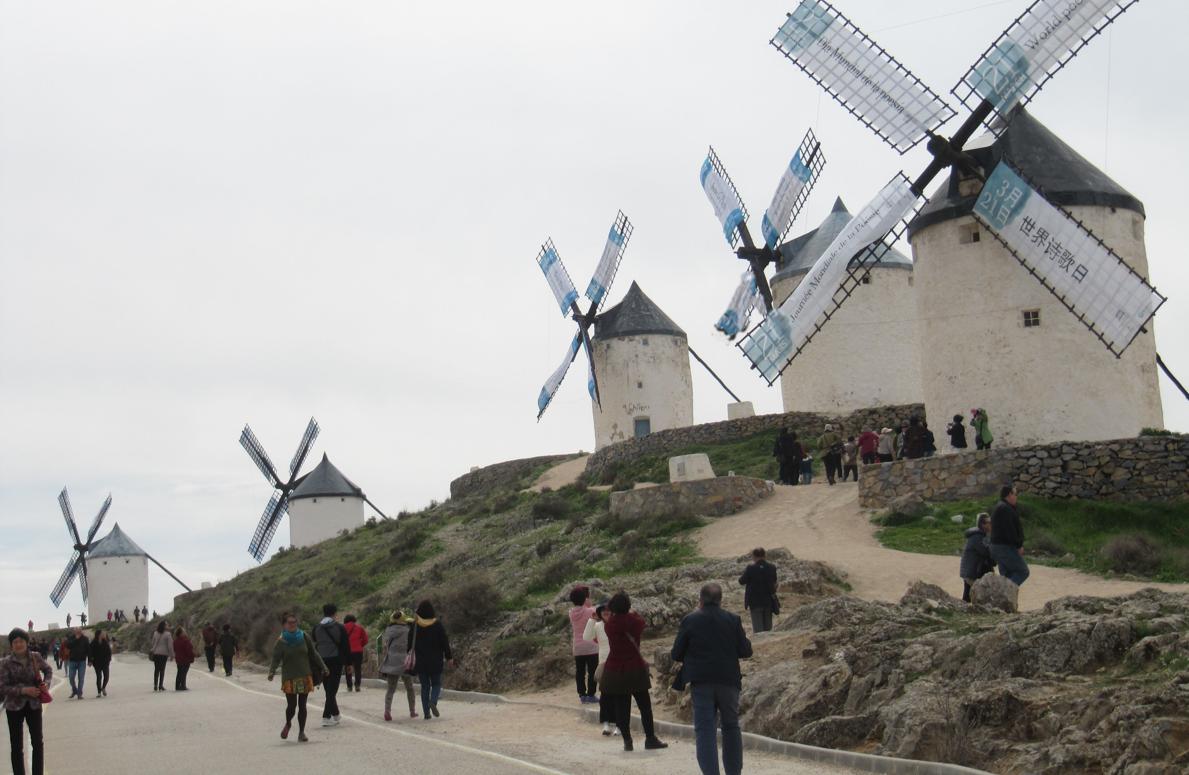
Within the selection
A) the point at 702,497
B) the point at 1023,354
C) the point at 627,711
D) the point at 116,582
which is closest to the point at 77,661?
the point at 702,497

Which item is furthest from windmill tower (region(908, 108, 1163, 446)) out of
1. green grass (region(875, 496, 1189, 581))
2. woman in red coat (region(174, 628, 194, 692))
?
woman in red coat (region(174, 628, 194, 692))

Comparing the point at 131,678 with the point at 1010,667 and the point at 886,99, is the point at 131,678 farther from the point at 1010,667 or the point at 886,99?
the point at 1010,667

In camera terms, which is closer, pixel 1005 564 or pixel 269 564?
pixel 1005 564

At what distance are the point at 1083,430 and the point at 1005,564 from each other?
11.6 m

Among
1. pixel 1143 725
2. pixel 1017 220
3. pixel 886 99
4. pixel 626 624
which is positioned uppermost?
pixel 886 99

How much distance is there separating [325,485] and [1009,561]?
2043 inches

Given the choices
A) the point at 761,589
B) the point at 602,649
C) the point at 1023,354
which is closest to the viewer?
the point at 602,649

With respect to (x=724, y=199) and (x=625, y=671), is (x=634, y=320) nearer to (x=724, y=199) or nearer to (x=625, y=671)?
(x=724, y=199)

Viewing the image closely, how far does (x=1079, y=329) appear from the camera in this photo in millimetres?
28297

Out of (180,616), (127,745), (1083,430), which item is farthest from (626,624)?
(180,616)

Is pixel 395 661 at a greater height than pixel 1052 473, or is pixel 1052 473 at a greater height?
pixel 1052 473

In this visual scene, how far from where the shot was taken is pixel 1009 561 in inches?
690

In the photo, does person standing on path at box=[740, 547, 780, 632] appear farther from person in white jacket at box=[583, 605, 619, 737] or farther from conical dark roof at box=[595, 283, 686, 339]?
conical dark roof at box=[595, 283, 686, 339]

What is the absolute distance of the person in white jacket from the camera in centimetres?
1436
